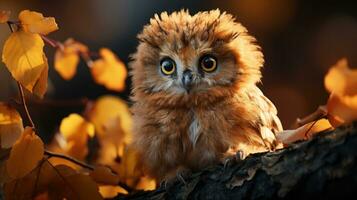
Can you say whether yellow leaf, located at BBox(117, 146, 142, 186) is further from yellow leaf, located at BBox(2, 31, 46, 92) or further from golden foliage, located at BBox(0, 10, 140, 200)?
yellow leaf, located at BBox(2, 31, 46, 92)

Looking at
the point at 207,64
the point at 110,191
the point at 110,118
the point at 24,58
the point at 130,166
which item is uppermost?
the point at 24,58

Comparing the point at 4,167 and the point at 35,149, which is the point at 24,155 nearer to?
the point at 35,149

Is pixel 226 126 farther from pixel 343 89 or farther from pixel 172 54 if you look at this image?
pixel 343 89

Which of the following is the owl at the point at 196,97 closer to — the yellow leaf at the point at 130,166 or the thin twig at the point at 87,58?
the yellow leaf at the point at 130,166

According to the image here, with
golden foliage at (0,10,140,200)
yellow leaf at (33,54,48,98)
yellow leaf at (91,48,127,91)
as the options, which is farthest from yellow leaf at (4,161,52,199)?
yellow leaf at (91,48,127,91)

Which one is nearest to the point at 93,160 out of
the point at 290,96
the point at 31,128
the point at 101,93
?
Answer: the point at 31,128

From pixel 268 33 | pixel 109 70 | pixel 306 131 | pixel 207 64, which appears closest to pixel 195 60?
pixel 207 64
